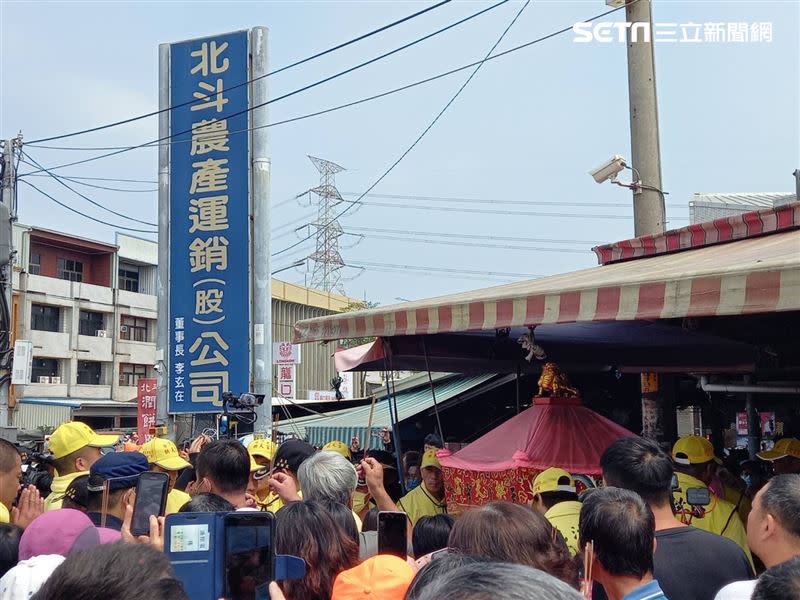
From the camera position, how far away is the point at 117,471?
372cm

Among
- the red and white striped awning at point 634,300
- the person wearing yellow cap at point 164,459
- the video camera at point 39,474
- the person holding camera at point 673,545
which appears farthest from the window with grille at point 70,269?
the person holding camera at point 673,545

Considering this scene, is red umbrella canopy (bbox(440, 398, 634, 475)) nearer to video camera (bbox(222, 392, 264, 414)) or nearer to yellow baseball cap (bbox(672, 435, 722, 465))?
yellow baseball cap (bbox(672, 435, 722, 465))

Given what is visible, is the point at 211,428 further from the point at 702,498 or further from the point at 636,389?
the point at 702,498

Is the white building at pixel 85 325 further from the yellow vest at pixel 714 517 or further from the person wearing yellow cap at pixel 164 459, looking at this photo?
the yellow vest at pixel 714 517

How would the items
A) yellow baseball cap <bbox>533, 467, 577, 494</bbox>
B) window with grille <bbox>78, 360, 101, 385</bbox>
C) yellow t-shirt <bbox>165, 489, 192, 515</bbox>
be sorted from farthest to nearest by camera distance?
window with grille <bbox>78, 360, 101, 385</bbox> < yellow t-shirt <bbox>165, 489, 192, 515</bbox> < yellow baseball cap <bbox>533, 467, 577, 494</bbox>

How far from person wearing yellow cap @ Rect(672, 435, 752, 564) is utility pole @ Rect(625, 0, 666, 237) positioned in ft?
12.2

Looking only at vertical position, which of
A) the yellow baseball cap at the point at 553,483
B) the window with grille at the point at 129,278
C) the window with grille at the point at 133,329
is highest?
the window with grille at the point at 129,278

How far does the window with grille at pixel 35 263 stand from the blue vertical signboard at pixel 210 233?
23.4 m

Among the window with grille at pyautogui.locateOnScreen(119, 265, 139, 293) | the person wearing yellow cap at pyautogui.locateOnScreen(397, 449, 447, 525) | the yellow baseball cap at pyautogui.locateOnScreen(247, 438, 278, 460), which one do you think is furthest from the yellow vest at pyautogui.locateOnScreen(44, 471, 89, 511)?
the window with grille at pyautogui.locateOnScreen(119, 265, 139, 293)

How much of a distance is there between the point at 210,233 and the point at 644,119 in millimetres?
6096

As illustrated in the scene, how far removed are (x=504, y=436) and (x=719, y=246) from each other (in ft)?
7.92

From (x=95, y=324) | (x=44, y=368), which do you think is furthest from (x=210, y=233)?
(x=95, y=324)

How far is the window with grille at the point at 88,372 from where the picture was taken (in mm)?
34500

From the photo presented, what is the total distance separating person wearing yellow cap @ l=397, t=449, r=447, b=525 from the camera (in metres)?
5.71
